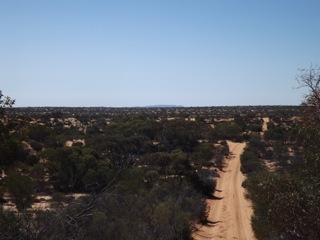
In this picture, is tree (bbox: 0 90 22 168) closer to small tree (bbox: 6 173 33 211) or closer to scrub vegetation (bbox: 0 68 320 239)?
scrub vegetation (bbox: 0 68 320 239)

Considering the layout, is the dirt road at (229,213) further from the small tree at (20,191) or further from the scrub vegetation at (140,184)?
the small tree at (20,191)

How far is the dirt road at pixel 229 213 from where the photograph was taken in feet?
57.4

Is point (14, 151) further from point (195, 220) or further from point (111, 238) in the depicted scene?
point (195, 220)

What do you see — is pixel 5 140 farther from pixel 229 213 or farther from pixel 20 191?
pixel 229 213

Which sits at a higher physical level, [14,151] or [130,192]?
[14,151]

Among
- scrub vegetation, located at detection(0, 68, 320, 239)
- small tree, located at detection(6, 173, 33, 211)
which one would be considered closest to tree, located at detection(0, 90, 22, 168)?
scrub vegetation, located at detection(0, 68, 320, 239)

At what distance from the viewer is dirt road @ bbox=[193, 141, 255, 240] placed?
57.4ft

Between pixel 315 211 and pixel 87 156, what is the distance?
18804 millimetres

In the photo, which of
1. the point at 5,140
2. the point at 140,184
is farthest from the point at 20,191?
the point at 5,140

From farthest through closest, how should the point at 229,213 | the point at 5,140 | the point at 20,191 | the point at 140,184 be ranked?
the point at 229,213 → the point at 140,184 → the point at 20,191 → the point at 5,140

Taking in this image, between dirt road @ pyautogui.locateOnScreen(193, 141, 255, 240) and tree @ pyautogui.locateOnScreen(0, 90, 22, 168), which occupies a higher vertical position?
tree @ pyautogui.locateOnScreen(0, 90, 22, 168)

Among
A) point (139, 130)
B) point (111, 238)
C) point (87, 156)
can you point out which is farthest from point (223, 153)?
point (111, 238)

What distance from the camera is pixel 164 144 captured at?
4556cm

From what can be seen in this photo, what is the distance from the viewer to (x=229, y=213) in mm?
21516
